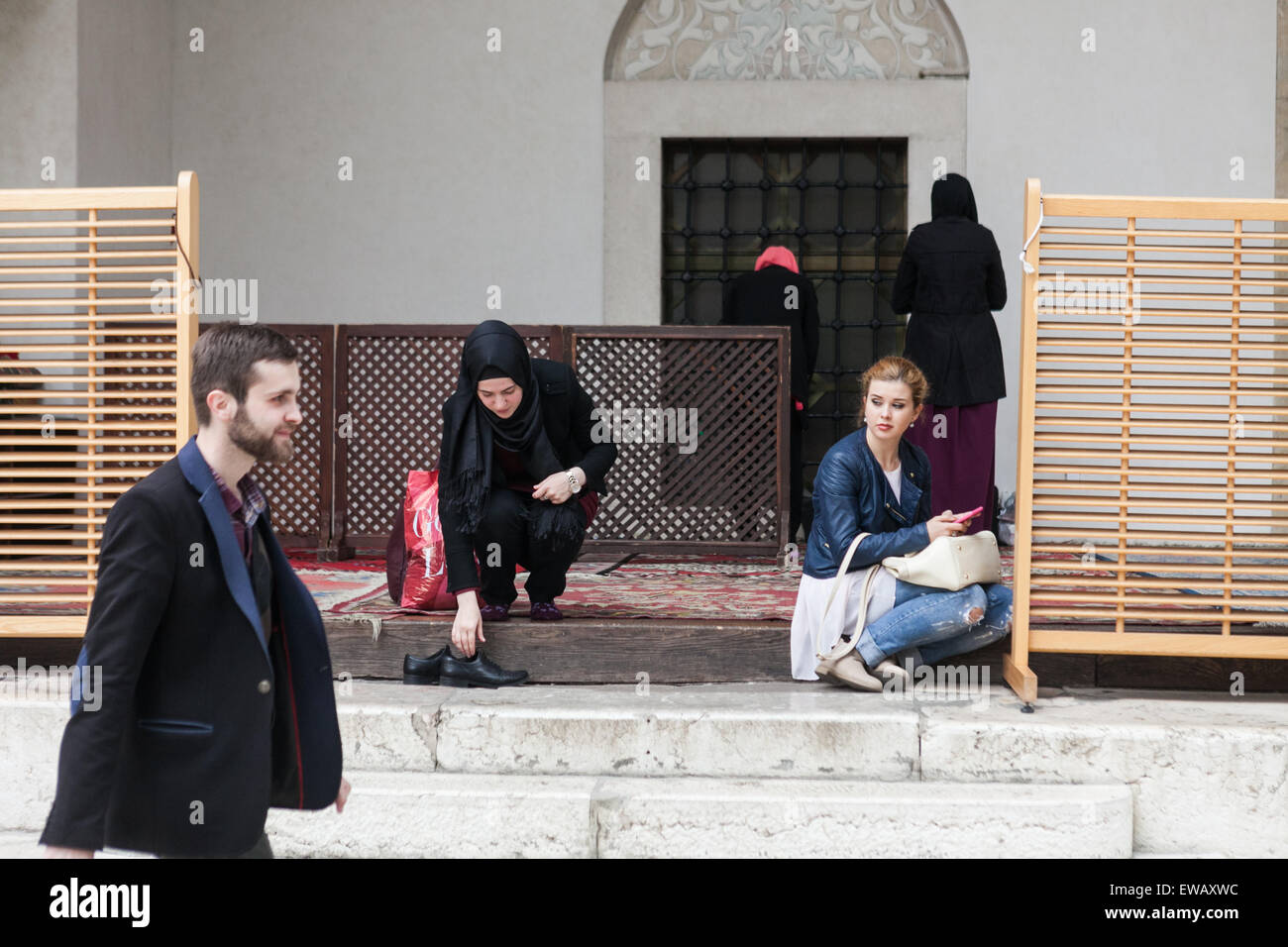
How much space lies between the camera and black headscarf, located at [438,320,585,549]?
4418 millimetres

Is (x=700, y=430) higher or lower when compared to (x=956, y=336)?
lower

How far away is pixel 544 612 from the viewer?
4.67 meters

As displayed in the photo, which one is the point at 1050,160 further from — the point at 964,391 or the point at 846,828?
the point at 846,828

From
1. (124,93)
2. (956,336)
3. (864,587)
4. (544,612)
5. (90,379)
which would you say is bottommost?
(544,612)

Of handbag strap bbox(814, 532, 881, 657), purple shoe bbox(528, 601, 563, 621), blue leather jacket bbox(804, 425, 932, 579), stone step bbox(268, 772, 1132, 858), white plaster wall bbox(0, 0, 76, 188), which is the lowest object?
stone step bbox(268, 772, 1132, 858)

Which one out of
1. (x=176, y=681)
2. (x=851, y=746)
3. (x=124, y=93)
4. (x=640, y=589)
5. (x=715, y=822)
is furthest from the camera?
(x=124, y=93)

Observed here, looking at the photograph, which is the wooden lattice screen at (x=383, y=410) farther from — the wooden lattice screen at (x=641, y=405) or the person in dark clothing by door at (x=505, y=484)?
the person in dark clothing by door at (x=505, y=484)

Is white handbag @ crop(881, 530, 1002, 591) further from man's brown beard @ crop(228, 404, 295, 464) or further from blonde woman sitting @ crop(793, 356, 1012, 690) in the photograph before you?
man's brown beard @ crop(228, 404, 295, 464)

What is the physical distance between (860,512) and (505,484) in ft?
4.03

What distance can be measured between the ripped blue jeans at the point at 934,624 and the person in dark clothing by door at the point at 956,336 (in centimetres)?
175

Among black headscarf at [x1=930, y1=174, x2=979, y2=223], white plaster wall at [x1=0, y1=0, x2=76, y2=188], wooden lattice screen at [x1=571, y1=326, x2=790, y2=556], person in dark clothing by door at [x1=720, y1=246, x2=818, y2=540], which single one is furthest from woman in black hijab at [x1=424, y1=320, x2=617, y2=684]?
white plaster wall at [x1=0, y1=0, x2=76, y2=188]

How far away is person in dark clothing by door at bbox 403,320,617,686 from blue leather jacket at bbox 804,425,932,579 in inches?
33.0

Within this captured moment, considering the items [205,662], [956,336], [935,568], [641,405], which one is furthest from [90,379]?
[956,336]

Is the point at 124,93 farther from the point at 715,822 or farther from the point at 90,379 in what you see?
the point at 715,822
